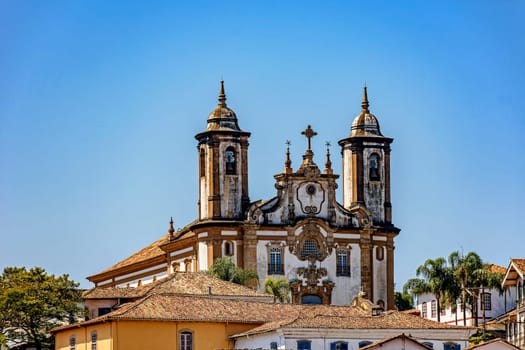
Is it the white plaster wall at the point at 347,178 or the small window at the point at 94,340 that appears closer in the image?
the small window at the point at 94,340

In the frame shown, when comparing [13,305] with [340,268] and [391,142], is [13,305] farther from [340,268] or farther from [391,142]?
[391,142]

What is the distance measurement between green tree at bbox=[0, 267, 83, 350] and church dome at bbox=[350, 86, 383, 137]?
31.3m

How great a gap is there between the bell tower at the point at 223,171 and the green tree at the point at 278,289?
30.3 feet

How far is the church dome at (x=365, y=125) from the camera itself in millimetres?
138625

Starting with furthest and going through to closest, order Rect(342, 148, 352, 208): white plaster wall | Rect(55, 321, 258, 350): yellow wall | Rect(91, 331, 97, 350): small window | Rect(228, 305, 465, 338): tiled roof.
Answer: Rect(342, 148, 352, 208): white plaster wall < Rect(91, 331, 97, 350): small window < Rect(55, 321, 258, 350): yellow wall < Rect(228, 305, 465, 338): tiled roof

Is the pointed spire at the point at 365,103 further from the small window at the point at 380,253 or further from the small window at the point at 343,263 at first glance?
the small window at the point at 343,263

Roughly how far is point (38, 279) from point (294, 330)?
28792mm

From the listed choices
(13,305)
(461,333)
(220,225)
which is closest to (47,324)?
(13,305)

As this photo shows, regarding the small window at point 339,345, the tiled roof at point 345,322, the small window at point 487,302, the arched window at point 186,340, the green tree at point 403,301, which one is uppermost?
the green tree at point 403,301

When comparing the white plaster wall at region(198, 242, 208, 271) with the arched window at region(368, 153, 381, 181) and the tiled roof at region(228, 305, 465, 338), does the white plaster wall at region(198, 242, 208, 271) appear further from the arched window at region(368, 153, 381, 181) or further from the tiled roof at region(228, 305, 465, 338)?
the tiled roof at region(228, 305, 465, 338)

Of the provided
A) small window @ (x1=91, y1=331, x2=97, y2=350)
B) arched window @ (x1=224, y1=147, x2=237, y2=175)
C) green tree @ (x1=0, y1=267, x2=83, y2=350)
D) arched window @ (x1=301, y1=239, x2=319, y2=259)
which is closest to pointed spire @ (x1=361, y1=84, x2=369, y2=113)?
arched window @ (x1=224, y1=147, x2=237, y2=175)

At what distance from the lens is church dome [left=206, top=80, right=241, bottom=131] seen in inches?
5256

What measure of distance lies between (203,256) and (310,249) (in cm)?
811

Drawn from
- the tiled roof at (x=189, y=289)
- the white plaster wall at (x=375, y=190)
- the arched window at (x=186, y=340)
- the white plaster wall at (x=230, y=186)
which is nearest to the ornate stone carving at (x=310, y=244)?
the white plaster wall at (x=230, y=186)
